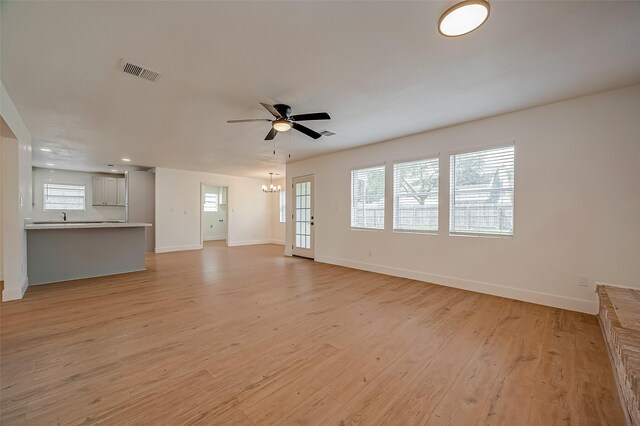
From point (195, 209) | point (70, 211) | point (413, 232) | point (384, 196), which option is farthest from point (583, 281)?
point (70, 211)

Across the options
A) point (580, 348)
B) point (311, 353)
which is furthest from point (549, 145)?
point (311, 353)

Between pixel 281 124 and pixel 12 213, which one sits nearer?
pixel 281 124

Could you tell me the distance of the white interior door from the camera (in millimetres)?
6754

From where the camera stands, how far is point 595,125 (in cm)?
310

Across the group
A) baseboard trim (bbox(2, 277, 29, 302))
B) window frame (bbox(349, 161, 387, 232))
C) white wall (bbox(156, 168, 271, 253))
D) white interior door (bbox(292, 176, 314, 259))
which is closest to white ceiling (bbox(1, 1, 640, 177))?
window frame (bbox(349, 161, 387, 232))

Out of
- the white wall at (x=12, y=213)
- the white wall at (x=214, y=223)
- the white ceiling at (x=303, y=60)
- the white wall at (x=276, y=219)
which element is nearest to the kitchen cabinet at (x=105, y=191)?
the white wall at (x=214, y=223)

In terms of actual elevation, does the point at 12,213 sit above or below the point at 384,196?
below

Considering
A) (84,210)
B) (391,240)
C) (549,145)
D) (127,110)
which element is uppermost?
(127,110)

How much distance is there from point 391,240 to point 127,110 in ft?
15.7

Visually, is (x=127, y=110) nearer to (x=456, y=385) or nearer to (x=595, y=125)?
(x=456, y=385)

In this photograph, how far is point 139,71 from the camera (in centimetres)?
260

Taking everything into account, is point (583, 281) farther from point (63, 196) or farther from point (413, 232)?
point (63, 196)

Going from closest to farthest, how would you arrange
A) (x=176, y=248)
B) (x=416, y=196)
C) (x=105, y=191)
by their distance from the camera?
(x=416, y=196), (x=176, y=248), (x=105, y=191)

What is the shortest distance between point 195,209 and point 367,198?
599 cm
